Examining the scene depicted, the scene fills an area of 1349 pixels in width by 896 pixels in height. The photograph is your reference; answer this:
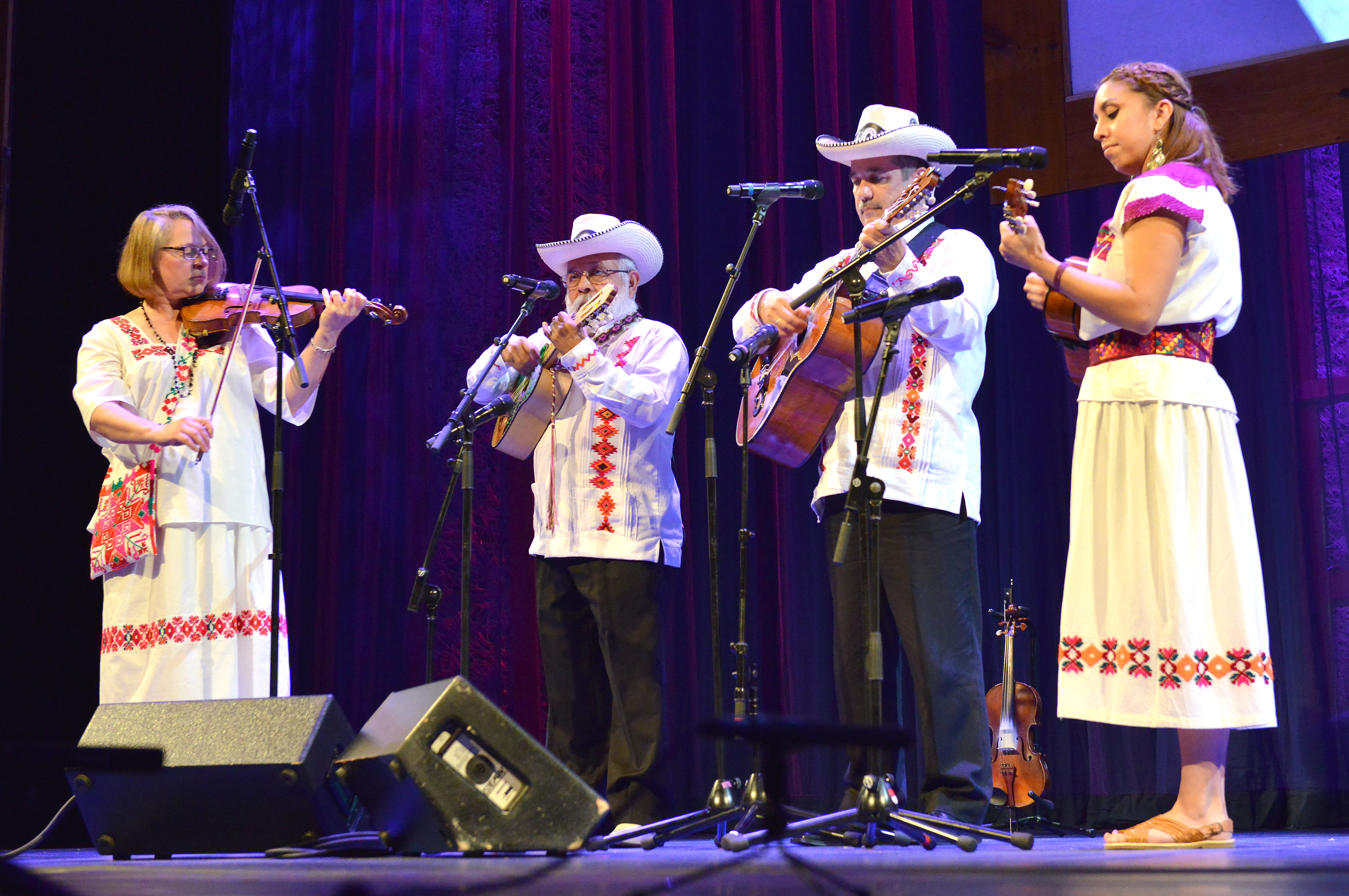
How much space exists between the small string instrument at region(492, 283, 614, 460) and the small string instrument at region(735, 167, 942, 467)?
0.61 meters

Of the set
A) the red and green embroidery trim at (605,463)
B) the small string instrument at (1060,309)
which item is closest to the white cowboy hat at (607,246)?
the red and green embroidery trim at (605,463)

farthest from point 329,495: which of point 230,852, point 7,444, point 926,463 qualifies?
point 926,463

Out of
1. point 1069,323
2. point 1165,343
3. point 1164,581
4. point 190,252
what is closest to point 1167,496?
point 1164,581

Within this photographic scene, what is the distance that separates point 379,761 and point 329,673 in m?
2.52

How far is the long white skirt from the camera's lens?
318 cm

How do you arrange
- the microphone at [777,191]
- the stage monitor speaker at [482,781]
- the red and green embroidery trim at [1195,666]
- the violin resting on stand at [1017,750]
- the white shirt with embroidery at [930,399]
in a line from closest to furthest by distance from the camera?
the stage monitor speaker at [482,781], the red and green embroidery trim at [1195,666], the white shirt with embroidery at [930,399], the microphone at [777,191], the violin resting on stand at [1017,750]

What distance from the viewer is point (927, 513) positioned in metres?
2.92

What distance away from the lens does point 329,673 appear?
A: 4734 millimetres

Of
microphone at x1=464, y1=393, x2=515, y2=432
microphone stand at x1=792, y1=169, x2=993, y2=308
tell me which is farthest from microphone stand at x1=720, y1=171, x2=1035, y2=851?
microphone at x1=464, y1=393, x2=515, y2=432

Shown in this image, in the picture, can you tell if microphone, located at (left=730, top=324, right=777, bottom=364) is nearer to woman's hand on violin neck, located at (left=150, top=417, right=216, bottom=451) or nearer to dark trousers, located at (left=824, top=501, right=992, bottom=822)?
dark trousers, located at (left=824, top=501, right=992, bottom=822)

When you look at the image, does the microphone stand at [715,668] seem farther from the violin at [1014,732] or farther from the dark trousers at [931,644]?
the violin at [1014,732]

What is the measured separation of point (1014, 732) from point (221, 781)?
2.15 m

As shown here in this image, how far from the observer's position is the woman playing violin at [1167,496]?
7.93 ft

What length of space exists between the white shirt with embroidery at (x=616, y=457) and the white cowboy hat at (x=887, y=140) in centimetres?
69
